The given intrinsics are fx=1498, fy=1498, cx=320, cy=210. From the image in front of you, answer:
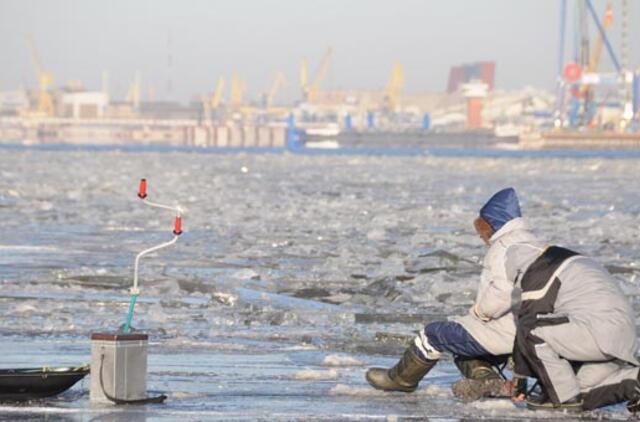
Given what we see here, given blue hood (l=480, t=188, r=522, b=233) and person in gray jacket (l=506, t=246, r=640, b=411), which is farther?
blue hood (l=480, t=188, r=522, b=233)

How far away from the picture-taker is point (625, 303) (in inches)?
250

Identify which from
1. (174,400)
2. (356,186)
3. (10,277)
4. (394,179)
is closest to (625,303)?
(174,400)

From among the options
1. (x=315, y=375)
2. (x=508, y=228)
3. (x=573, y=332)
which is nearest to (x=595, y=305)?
(x=573, y=332)

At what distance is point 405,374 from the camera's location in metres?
6.99

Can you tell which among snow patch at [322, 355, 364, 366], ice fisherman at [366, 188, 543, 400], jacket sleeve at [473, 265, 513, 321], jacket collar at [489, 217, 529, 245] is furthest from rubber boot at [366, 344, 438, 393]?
snow patch at [322, 355, 364, 366]

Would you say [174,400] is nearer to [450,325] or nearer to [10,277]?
[450,325]

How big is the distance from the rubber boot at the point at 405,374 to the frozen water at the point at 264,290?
6 centimetres

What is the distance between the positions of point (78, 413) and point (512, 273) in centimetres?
194

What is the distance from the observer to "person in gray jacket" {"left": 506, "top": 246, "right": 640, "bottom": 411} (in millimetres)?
6266

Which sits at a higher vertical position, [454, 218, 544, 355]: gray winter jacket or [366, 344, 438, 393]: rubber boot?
[454, 218, 544, 355]: gray winter jacket

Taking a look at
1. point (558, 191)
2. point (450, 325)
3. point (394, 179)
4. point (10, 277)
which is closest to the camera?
point (450, 325)

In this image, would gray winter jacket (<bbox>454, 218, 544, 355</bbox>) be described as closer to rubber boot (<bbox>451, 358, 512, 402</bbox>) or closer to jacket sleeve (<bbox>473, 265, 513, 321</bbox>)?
jacket sleeve (<bbox>473, 265, 513, 321</bbox>)

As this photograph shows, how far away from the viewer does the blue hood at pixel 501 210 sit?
6559 millimetres

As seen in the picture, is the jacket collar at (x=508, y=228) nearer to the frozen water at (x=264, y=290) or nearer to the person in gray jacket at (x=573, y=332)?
the person in gray jacket at (x=573, y=332)
